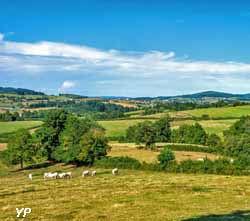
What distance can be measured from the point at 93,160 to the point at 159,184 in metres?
39.7

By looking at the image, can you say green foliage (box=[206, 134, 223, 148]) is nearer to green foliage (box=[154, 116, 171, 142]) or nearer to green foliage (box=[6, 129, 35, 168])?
green foliage (box=[154, 116, 171, 142])

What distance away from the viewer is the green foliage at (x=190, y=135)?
144 m

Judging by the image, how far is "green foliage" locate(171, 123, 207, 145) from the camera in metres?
144

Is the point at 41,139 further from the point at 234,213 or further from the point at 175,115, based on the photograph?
the point at 175,115

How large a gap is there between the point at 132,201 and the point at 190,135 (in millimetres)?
110282

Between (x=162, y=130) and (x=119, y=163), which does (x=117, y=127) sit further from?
(x=119, y=163)

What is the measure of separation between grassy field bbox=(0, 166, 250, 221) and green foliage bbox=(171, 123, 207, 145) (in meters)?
89.3

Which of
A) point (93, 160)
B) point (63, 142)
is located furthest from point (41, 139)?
point (93, 160)

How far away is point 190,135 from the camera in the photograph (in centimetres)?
14638

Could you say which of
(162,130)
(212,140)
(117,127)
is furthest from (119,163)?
(117,127)

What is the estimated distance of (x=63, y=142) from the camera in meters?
99.9

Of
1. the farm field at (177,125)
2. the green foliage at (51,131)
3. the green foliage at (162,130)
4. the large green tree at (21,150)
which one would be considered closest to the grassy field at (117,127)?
the farm field at (177,125)

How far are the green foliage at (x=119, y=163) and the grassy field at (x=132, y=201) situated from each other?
25.2 m

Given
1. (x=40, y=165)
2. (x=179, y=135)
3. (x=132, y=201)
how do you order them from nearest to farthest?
(x=132, y=201) < (x=40, y=165) < (x=179, y=135)
